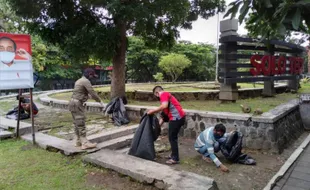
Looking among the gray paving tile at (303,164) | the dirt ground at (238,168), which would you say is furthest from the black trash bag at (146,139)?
the gray paving tile at (303,164)

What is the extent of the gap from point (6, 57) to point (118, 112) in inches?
114

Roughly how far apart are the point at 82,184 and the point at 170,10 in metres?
4.72

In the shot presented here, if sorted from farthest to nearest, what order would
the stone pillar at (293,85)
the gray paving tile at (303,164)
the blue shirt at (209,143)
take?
the stone pillar at (293,85) → the gray paving tile at (303,164) → the blue shirt at (209,143)

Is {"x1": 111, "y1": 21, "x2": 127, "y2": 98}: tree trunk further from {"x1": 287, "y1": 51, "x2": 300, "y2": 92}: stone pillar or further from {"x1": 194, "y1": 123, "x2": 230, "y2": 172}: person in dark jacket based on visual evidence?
{"x1": 287, "y1": 51, "x2": 300, "y2": 92}: stone pillar

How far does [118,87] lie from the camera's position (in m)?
7.54

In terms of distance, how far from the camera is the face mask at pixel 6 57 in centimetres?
437

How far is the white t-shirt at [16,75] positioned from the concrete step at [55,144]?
109 centimetres

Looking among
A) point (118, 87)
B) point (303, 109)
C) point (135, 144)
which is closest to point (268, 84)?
point (303, 109)

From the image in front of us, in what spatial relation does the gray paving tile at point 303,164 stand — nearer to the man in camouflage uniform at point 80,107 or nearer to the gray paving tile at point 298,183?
the gray paving tile at point 298,183

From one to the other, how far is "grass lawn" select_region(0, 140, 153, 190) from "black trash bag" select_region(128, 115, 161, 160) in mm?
675

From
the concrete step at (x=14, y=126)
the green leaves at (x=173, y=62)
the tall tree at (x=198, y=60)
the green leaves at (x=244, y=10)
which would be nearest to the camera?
Result: the green leaves at (x=244, y=10)

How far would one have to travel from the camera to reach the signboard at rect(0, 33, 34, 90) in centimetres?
439

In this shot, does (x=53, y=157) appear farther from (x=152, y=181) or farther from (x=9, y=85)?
(x=152, y=181)

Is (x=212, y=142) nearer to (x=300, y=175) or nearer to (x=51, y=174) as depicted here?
(x=300, y=175)
